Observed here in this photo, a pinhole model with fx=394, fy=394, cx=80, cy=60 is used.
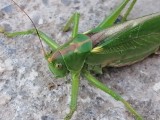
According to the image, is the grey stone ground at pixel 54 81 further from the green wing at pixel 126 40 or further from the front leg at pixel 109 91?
the green wing at pixel 126 40

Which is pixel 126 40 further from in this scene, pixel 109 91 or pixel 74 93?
pixel 74 93

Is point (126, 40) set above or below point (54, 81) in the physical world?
above

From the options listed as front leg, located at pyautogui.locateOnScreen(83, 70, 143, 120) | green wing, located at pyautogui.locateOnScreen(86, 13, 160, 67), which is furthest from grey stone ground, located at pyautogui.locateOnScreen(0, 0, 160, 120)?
green wing, located at pyautogui.locateOnScreen(86, 13, 160, 67)

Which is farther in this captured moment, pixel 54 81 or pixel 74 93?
pixel 54 81

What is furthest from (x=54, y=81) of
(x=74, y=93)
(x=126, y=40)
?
(x=126, y=40)

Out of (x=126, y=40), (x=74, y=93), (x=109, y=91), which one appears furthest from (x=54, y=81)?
(x=126, y=40)

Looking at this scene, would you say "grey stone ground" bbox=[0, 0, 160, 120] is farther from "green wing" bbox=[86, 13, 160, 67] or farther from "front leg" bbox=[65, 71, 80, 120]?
"green wing" bbox=[86, 13, 160, 67]
